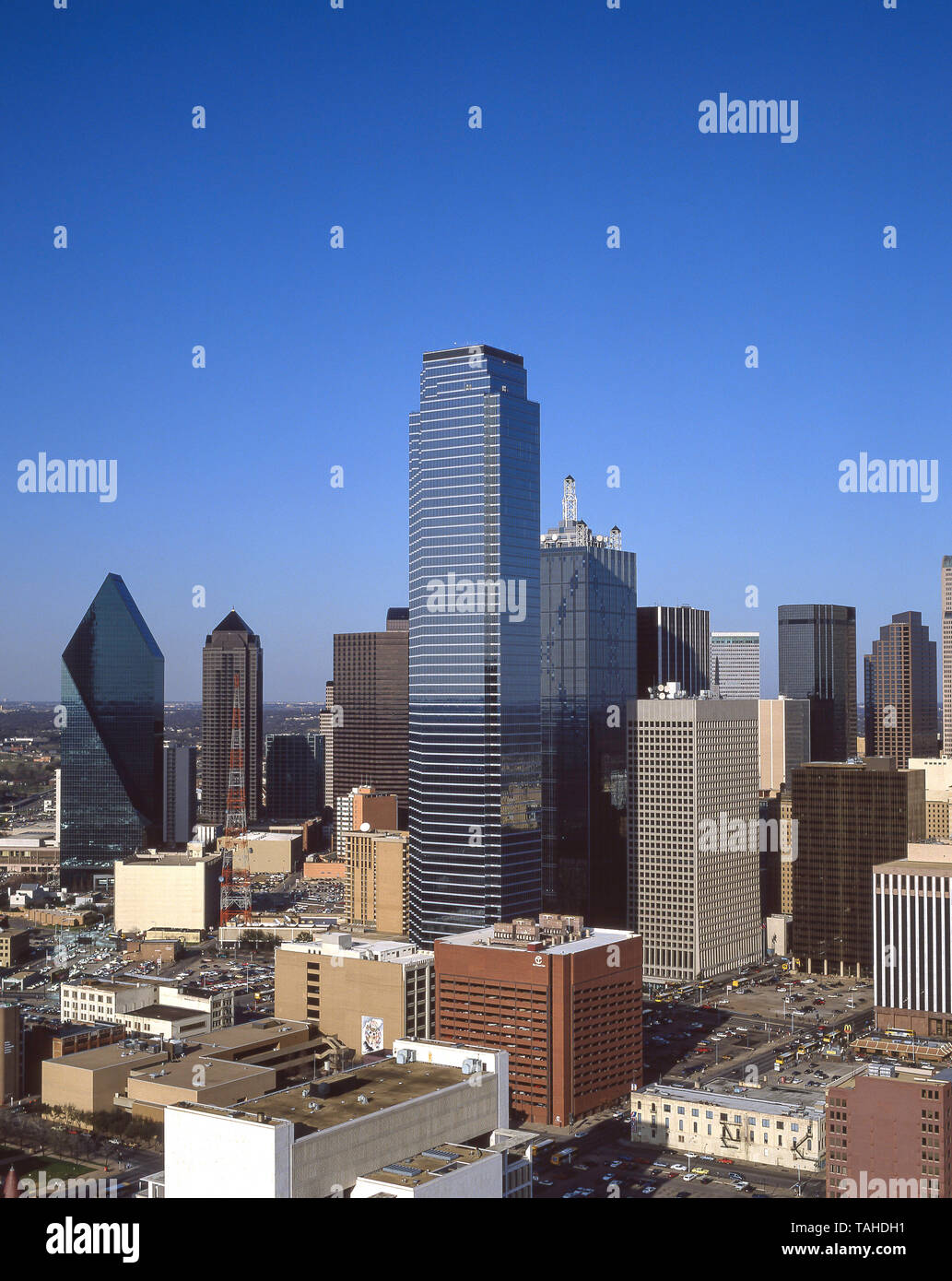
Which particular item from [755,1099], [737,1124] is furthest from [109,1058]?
[755,1099]

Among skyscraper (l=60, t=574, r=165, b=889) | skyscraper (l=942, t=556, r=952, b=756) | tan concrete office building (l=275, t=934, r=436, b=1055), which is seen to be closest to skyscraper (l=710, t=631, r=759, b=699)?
skyscraper (l=942, t=556, r=952, b=756)

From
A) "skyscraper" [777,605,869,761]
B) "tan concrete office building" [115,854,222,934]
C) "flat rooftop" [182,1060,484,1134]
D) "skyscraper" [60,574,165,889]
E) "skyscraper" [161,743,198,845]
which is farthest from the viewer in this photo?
"skyscraper" [777,605,869,761]

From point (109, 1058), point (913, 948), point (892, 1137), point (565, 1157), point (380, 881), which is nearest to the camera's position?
point (892, 1137)

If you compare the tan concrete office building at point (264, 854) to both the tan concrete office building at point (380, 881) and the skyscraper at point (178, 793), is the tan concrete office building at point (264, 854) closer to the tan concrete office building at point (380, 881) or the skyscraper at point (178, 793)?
the skyscraper at point (178, 793)

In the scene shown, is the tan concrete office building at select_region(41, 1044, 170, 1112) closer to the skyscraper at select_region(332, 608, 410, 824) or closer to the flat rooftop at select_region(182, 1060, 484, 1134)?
the flat rooftop at select_region(182, 1060, 484, 1134)

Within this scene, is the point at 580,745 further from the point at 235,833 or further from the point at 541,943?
the point at 235,833

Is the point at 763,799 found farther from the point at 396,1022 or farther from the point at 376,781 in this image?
the point at 396,1022

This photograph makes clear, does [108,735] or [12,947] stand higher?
[108,735]

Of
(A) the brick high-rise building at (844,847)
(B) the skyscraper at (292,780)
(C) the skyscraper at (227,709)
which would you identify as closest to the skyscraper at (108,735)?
(C) the skyscraper at (227,709)
